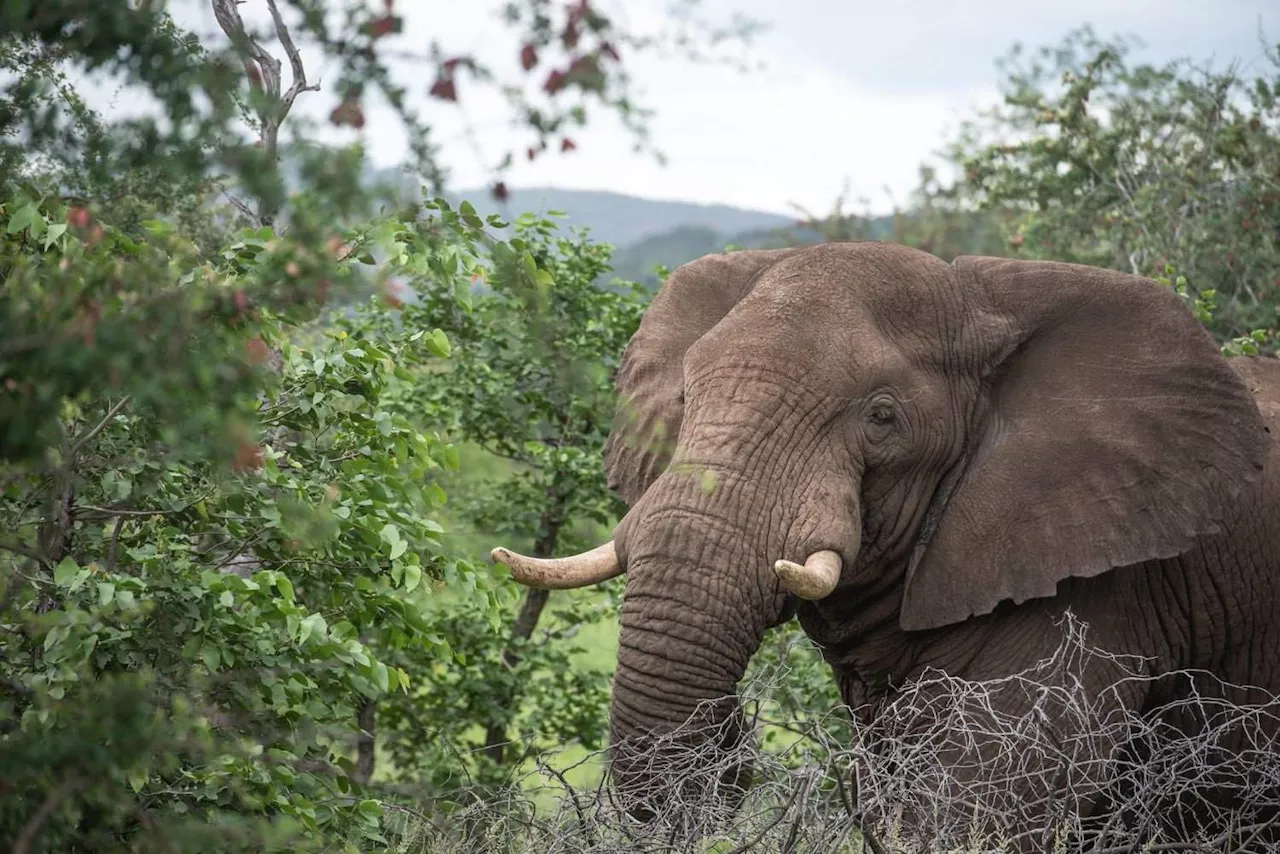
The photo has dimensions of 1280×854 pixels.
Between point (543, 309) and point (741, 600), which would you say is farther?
point (741, 600)

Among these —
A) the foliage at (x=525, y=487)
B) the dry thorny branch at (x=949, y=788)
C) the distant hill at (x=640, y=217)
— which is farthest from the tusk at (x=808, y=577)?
the distant hill at (x=640, y=217)

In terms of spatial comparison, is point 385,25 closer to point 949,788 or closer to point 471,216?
point 471,216

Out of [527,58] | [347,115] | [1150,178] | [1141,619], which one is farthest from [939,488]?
[1150,178]

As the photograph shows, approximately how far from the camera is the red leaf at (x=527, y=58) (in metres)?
2.85

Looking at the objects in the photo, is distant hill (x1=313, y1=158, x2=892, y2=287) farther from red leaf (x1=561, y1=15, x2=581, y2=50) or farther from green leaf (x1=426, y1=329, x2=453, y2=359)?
red leaf (x1=561, y1=15, x2=581, y2=50)

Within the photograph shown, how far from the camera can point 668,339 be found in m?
6.20

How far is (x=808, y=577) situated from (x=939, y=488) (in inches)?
37.1

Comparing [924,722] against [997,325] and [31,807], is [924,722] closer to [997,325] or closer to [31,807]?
[997,325]

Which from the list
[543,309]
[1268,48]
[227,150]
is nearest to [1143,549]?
[543,309]

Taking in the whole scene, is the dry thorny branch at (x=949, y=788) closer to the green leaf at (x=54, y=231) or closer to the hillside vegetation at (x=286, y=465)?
the hillside vegetation at (x=286, y=465)

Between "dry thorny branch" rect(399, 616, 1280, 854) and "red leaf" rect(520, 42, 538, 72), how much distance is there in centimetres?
185

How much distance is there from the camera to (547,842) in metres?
4.73

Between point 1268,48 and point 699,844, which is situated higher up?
point 1268,48

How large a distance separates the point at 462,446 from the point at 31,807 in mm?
7457
